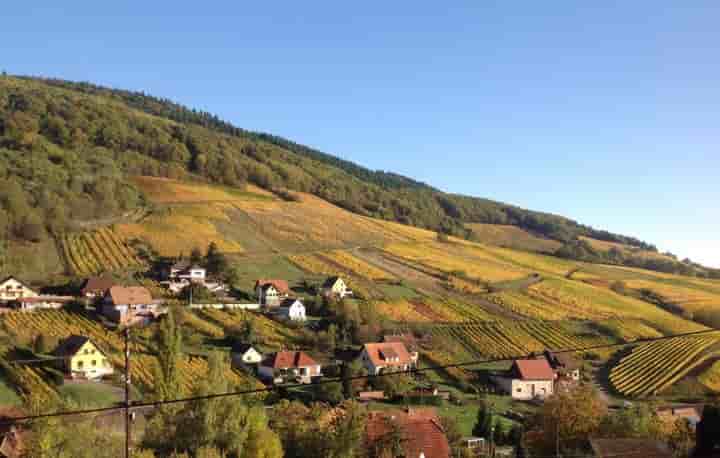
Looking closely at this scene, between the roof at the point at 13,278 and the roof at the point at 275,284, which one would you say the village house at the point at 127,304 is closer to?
the roof at the point at 13,278

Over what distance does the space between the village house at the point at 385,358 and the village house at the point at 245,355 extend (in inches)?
304

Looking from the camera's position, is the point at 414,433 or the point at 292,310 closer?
the point at 414,433

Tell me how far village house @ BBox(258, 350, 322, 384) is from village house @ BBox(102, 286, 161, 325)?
38.3 ft

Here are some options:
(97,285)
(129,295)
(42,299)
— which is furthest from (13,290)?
(129,295)

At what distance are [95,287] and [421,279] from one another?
36.9 meters

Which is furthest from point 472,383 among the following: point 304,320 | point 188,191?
point 188,191

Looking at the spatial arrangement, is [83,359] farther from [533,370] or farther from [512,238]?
[512,238]

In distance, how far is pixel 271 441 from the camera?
20.2 meters

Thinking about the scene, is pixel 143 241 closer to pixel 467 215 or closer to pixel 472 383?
pixel 472 383

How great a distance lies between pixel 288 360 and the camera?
4516 centimetres

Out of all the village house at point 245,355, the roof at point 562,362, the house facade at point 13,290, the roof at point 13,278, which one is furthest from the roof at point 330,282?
the roof at point 13,278

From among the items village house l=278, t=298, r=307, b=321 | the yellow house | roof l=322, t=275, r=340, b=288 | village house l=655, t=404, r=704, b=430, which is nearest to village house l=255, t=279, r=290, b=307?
village house l=278, t=298, r=307, b=321

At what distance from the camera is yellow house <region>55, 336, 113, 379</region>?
3884cm

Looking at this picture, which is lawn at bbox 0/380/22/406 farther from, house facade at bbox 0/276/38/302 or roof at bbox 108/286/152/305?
house facade at bbox 0/276/38/302
